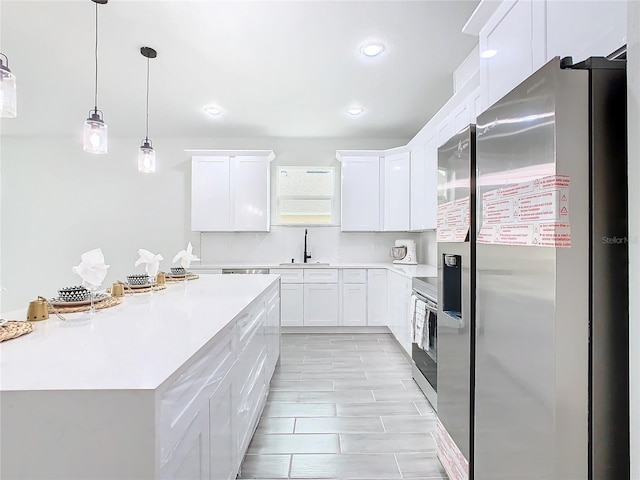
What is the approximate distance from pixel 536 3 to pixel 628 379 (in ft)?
4.88

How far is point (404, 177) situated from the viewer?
439 centimetres

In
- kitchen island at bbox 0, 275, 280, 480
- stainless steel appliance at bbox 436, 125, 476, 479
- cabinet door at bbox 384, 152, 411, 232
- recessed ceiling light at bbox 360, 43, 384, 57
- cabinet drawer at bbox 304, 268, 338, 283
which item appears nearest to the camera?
kitchen island at bbox 0, 275, 280, 480

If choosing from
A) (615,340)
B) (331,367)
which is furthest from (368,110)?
(615,340)

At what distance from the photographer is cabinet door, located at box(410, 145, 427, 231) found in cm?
383

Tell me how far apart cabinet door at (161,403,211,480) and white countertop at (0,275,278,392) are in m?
0.23

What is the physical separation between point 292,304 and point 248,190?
1.70 m

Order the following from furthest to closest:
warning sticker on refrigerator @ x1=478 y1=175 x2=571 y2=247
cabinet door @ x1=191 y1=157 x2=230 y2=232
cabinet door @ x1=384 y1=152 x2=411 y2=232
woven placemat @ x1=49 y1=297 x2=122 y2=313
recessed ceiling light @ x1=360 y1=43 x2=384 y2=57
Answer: cabinet door @ x1=191 y1=157 x2=230 y2=232 < cabinet door @ x1=384 y1=152 x2=411 y2=232 < recessed ceiling light @ x1=360 y1=43 x2=384 y2=57 < woven placemat @ x1=49 y1=297 x2=122 y2=313 < warning sticker on refrigerator @ x1=478 y1=175 x2=571 y2=247

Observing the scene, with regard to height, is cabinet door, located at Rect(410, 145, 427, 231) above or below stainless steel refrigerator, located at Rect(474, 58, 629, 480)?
above

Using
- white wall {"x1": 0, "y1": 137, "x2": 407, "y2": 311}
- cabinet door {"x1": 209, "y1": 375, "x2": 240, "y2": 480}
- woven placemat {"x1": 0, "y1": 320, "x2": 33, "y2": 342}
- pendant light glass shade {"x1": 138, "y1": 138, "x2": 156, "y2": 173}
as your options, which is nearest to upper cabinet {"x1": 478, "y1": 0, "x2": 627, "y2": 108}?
cabinet door {"x1": 209, "y1": 375, "x2": 240, "y2": 480}

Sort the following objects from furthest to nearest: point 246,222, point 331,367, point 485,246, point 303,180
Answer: point 303,180
point 246,222
point 331,367
point 485,246

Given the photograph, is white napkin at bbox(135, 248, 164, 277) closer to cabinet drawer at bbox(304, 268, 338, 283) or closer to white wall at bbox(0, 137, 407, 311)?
cabinet drawer at bbox(304, 268, 338, 283)

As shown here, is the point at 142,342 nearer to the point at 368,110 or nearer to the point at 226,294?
the point at 226,294

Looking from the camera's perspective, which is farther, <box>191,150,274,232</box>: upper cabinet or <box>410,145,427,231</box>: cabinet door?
<box>191,150,274,232</box>: upper cabinet

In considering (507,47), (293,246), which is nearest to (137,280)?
(507,47)
